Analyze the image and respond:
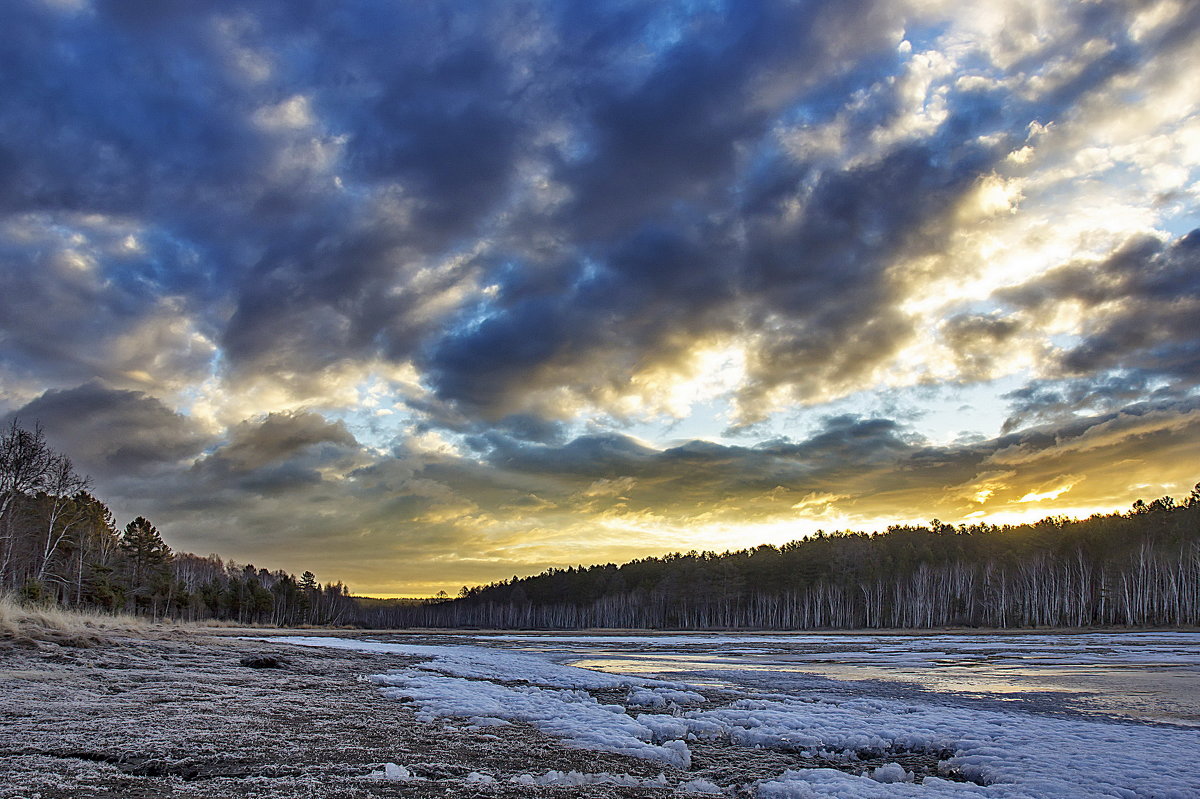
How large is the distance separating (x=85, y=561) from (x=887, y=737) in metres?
93.2

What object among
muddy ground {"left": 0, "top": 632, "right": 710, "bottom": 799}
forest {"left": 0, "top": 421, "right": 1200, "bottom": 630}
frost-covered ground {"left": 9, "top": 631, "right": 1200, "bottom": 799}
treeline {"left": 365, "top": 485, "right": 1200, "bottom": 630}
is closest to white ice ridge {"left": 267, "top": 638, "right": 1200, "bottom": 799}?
frost-covered ground {"left": 9, "top": 631, "right": 1200, "bottom": 799}

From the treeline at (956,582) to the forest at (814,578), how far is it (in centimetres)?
38

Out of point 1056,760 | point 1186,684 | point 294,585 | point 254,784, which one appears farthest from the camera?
point 294,585

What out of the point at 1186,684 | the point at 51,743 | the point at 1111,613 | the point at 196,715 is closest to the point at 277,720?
the point at 196,715

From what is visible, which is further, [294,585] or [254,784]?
[294,585]

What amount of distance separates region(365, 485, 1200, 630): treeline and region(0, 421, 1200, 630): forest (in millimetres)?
384

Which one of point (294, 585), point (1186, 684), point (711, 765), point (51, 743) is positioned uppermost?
point (51, 743)

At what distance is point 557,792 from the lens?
758 cm

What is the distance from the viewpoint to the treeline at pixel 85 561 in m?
52.6

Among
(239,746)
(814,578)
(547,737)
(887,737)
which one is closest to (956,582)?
(814,578)

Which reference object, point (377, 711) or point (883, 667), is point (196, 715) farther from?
point (883, 667)

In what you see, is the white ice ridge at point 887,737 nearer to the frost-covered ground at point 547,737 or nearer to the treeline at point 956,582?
the frost-covered ground at point 547,737

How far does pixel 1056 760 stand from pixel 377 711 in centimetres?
1179

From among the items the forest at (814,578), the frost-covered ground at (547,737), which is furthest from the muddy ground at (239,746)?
the forest at (814,578)
